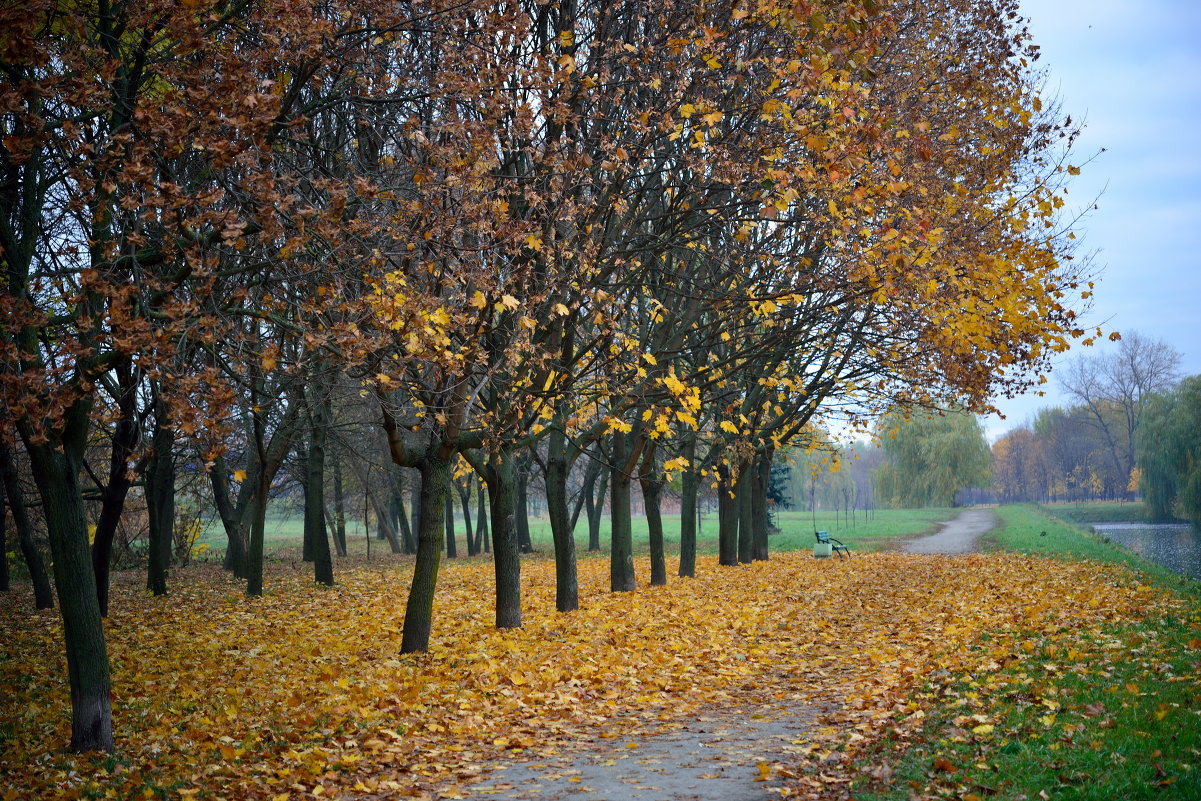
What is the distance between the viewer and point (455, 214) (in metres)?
9.20

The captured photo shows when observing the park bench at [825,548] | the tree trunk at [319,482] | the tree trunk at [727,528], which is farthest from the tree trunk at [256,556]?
the park bench at [825,548]

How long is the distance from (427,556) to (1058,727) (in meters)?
7.32

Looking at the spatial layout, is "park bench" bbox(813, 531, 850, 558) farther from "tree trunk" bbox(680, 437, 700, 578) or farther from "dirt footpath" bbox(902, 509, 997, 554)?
"tree trunk" bbox(680, 437, 700, 578)

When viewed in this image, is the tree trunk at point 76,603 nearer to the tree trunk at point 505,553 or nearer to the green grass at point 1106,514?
the tree trunk at point 505,553

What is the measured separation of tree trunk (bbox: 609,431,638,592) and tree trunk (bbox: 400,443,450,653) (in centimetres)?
686

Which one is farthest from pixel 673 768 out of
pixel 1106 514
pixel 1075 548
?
pixel 1106 514

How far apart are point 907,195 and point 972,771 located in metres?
9.63

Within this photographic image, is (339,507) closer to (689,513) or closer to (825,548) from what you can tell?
(689,513)

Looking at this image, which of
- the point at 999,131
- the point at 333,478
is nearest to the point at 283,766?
the point at 999,131

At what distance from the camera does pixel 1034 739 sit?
236 inches

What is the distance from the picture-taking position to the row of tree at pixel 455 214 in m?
7.25

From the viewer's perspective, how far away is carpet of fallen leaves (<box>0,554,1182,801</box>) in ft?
22.5

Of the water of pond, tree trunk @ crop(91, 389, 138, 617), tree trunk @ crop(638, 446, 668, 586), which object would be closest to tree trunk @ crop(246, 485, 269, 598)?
tree trunk @ crop(91, 389, 138, 617)

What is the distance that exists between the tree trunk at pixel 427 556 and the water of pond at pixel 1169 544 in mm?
18436
